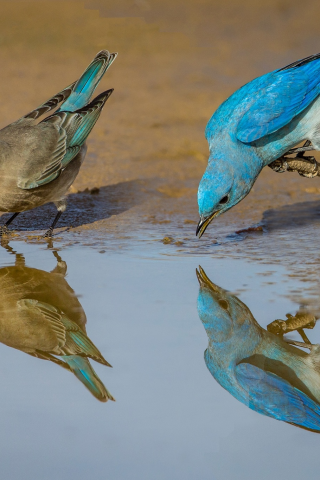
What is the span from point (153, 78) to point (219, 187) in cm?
688

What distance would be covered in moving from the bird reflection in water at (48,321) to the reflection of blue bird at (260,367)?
2.32 feet

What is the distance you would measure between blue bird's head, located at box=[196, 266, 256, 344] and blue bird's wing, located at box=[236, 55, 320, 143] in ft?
4.54

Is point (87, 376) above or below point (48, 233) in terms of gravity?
below

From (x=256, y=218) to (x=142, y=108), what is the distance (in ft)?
13.6

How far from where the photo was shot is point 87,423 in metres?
3.43

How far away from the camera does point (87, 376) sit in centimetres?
390

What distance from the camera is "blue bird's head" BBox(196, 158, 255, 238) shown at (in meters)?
5.50

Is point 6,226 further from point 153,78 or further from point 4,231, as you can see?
point 153,78

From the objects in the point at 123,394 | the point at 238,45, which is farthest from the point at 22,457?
the point at 238,45

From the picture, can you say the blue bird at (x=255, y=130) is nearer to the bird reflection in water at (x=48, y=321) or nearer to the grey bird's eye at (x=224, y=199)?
the grey bird's eye at (x=224, y=199)

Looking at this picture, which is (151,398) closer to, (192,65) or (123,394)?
(123,394)

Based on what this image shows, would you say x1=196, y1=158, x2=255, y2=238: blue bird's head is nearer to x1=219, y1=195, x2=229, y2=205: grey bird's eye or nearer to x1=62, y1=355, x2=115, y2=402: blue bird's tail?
x1=219, y1=195, x2=229, y2=205: grey bird's eye

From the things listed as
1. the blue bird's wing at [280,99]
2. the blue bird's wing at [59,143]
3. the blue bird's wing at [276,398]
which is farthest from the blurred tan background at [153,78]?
the blue bird's wing at [276,398]

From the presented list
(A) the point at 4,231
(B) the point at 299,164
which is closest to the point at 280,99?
(B) the point at 299,164
